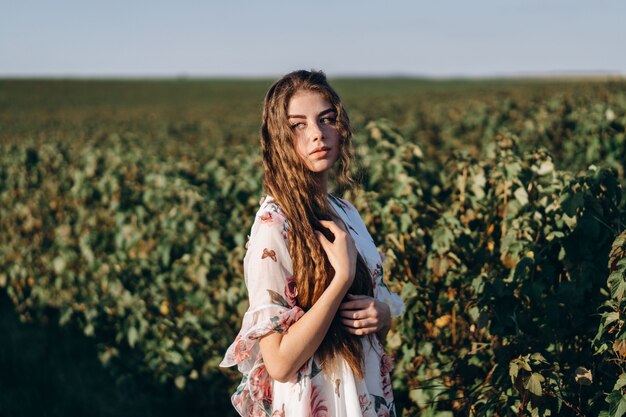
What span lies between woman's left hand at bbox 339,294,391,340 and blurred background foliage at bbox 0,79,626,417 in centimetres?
68

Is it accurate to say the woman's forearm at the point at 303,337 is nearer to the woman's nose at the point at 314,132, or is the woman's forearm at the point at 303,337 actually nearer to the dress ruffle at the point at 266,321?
the dress ruffle at the point at 266,321

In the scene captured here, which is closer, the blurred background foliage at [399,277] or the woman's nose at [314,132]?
the woman's nose at [314,132]

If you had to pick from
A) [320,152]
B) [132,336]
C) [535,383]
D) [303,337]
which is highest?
[320,152]

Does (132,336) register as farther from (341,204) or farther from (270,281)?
(270,281)

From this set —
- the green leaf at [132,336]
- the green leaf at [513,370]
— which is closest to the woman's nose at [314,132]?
the green leaf at [513,370]

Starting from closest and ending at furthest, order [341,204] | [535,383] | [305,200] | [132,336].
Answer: [305,200], [341,204], [535,383], [132,336]

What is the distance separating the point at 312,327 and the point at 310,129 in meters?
0.52

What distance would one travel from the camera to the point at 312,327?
1.89 meters

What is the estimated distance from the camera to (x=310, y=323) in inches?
74.5

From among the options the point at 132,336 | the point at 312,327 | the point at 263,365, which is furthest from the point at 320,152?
the point at 132,336

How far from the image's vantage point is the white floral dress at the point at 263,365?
6.31 feet

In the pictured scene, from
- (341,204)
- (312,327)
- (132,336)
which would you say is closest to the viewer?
(312,327)

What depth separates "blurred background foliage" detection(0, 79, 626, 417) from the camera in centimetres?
294

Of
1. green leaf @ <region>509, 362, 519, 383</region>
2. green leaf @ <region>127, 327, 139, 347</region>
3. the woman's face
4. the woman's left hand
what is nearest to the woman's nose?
the woman's face
